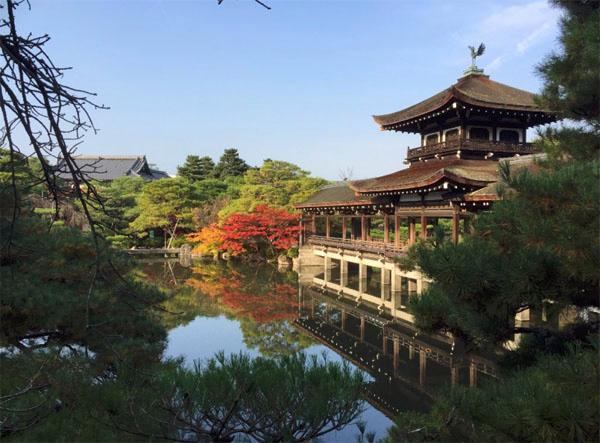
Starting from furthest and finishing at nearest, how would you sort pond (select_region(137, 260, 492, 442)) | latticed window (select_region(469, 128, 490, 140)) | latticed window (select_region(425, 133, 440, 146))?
latticed window (select_region(425, 133, 440, 146)) → latticed window (select_region(469, 128, 490, 140)) → pond (select_region(137, 260, 492, 442))

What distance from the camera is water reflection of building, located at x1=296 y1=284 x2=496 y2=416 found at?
7035 millimetres

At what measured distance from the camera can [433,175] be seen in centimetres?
1070

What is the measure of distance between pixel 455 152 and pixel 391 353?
639cm

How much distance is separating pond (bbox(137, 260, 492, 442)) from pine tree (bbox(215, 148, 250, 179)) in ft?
77.0

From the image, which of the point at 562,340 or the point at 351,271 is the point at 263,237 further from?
the point at 562,340

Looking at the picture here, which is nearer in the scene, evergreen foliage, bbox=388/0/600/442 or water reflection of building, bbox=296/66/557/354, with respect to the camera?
evergreen foliage, bbox=388/0/600/442

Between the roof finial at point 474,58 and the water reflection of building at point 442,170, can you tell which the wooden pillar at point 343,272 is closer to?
the water reflection of building at point 442,170

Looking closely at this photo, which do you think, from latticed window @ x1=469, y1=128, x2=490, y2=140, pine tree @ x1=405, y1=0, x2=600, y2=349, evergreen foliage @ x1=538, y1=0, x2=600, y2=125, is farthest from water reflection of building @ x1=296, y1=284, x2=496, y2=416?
latticed window @ x1=469, y1=128, x2=490, y2=140

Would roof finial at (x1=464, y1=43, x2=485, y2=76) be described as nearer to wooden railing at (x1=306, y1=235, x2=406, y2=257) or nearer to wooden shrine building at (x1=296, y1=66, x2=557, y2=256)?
wooden shrine building at (x1=296, y1=66, x2=557, y2=256)

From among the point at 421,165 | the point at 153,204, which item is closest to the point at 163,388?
the point at 421,165

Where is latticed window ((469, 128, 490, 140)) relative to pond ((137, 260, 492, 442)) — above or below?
above

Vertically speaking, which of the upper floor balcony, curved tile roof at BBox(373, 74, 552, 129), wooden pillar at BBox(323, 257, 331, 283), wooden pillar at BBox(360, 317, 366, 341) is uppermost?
curved tile roof at BBox(373, 74, 552, 129)

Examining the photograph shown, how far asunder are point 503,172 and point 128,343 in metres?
3.18

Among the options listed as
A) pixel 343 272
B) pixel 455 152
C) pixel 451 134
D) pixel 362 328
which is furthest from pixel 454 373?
pixel 343 272
